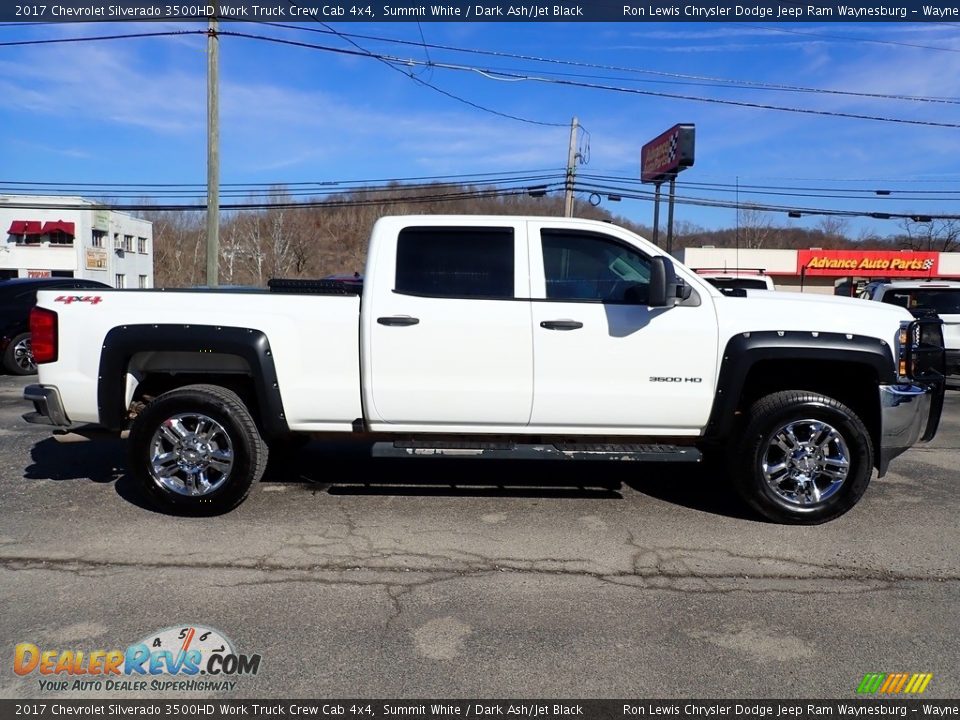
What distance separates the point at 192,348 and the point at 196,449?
27.5 inches

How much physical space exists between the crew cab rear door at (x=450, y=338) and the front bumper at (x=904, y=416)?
2380 millimetres

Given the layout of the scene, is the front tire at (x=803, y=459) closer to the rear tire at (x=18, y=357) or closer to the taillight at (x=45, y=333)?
the taillight at (x=45, y=333)

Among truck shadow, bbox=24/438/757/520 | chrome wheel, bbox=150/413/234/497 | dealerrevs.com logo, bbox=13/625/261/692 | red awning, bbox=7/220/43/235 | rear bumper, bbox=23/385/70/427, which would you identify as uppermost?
red awning, bbox=7/220/43/235

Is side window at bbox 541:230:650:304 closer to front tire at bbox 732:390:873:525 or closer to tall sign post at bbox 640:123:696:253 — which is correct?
front tire at bbox 732:390:873:525

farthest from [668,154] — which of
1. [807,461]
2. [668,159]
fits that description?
[807,461]

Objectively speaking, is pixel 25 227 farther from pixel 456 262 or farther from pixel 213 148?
pixel 456 262

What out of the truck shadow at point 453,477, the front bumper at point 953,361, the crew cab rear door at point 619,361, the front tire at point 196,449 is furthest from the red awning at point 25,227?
the crew cab rear door at point 619,361

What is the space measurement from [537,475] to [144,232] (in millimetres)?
68276

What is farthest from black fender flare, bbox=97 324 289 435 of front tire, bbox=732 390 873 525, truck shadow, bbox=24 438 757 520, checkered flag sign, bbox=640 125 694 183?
checkered flag sign, bbox=640 125 694 183

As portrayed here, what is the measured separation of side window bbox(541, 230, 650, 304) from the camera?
16.1 feet

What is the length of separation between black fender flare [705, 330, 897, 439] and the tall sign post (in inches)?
726

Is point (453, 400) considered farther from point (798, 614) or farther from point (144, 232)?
point (144, 232)

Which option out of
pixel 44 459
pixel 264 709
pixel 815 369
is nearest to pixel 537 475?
pixel 815 369

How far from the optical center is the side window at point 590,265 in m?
4.91
